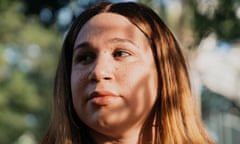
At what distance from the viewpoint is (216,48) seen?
12.4ft

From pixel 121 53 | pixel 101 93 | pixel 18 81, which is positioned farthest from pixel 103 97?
pixel 18 81

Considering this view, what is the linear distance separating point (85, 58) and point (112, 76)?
0.30ft

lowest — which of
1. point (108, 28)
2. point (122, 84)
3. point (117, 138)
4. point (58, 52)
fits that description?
point (117, 138)

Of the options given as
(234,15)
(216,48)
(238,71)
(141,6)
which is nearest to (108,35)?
(141,6)

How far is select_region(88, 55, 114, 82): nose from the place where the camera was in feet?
3.98

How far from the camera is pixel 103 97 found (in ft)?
3.95

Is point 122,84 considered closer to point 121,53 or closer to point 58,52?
point 121,53

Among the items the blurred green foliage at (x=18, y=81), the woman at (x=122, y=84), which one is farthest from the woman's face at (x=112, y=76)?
the blurred green foliage at (x=18, y=81)

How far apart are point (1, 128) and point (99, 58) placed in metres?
6.86

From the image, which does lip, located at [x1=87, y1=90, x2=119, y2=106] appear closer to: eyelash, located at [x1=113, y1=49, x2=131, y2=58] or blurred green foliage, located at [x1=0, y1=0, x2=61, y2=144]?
eyelash, located at [x1=113, y1=49, x2=131, y2=58]

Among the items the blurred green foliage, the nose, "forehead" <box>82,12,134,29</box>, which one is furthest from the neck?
the blurred green foliage

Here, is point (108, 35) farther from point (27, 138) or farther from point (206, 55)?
point (27, 138)

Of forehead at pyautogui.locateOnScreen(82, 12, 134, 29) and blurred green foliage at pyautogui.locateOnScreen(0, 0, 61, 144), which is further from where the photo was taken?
blurred green foliage at pyautogui.locateOnScreen(0, 0, 61, 144)

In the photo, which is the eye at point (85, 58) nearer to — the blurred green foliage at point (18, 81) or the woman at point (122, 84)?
the woman at point (122, 84)
